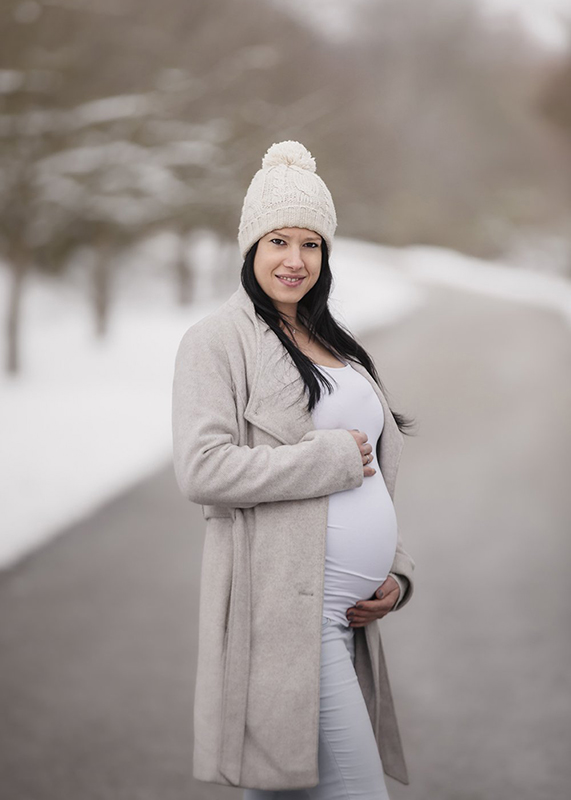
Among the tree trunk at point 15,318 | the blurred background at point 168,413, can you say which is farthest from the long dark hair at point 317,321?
the tree trunk at point 15,318

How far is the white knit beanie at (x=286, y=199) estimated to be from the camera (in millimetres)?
1938

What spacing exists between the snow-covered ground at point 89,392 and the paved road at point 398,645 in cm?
32

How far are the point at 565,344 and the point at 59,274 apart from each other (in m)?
8.69

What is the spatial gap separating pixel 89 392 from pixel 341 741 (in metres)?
7.79

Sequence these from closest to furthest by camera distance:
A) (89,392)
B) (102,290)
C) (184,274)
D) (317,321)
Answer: (317,321) < (89,392) < (102,290) < (184,274)

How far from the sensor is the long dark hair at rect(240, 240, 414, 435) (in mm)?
1936

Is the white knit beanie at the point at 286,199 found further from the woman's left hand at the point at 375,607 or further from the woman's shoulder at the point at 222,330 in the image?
the woman's left hand at the point at 375,607

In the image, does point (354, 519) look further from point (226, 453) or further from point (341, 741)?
point (341, 741)

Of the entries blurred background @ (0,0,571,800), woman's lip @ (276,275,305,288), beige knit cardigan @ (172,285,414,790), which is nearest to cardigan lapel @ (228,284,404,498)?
beige knit cardigan @ (172,285,414,790)

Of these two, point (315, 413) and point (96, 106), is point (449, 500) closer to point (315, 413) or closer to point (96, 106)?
point (315, 413)

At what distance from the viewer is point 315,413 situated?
1921 millimetres

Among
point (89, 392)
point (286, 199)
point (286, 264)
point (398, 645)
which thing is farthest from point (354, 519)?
point (89, 392)

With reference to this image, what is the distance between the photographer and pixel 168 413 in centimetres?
855

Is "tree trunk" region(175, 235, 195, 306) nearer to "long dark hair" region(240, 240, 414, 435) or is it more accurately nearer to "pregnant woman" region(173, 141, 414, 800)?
"long dark hair" region(240, 240, 414, 435)
